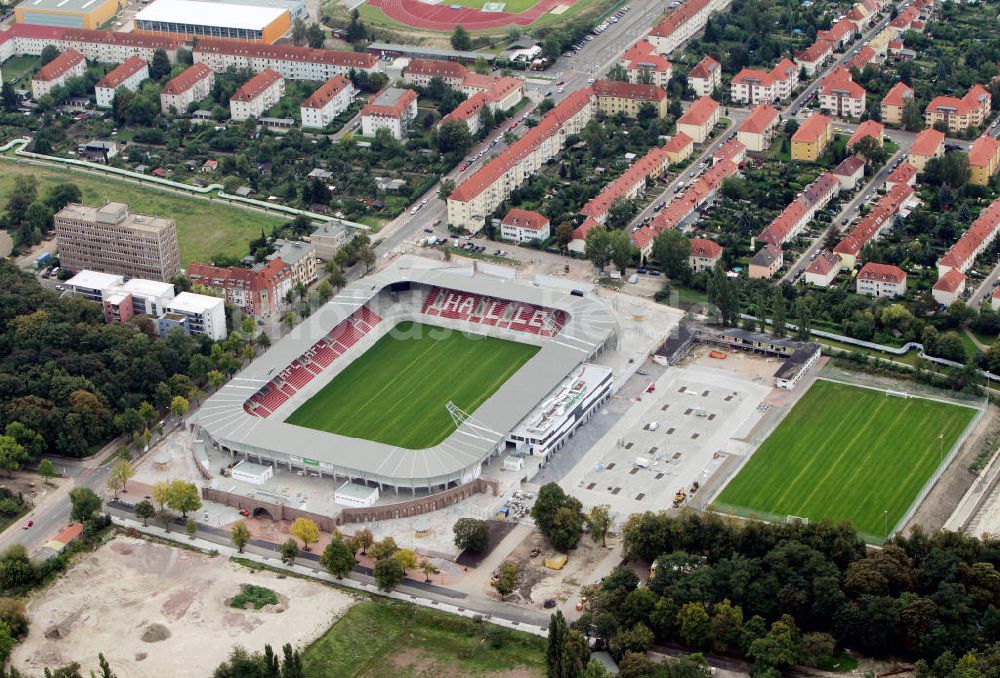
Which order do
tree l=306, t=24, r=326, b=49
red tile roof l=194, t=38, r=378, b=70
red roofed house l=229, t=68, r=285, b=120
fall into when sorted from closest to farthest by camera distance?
red roofed house l=229, t=68, r=285, b=120, red tile roof l=194, t=38, r=378, b=70, tree l=306, t=24, r=326, b=49

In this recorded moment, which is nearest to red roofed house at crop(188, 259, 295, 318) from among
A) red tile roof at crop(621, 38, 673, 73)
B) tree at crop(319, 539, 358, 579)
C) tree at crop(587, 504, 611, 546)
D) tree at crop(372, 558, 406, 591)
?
tree at crop(319, 539, 358, 579)

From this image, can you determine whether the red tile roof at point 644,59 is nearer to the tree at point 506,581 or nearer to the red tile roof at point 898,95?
the red tile roof at point 898,95

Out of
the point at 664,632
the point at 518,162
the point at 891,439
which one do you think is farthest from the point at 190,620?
the point at 518,162

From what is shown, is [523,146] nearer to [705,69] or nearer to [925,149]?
[705,69]

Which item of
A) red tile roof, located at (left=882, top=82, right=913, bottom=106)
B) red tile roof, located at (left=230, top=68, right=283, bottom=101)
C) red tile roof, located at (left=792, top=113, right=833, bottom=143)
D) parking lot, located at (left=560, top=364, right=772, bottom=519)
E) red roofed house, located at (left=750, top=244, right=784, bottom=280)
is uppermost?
red tile roof, located at (left=882, top=82, right=913, bottom=106)

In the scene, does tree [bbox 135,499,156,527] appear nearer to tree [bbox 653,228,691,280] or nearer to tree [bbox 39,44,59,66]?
tree [bbox 653,228,691,280]

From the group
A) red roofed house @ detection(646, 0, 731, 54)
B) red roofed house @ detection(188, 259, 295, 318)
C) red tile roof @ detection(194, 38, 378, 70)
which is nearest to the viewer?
red roofed house @ detection(188, 259, 295, 318)

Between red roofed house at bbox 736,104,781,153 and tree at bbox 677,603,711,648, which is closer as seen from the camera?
tree at bbox 677,603,711,648

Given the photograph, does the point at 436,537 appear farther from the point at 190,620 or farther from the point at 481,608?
the point at 190,620
